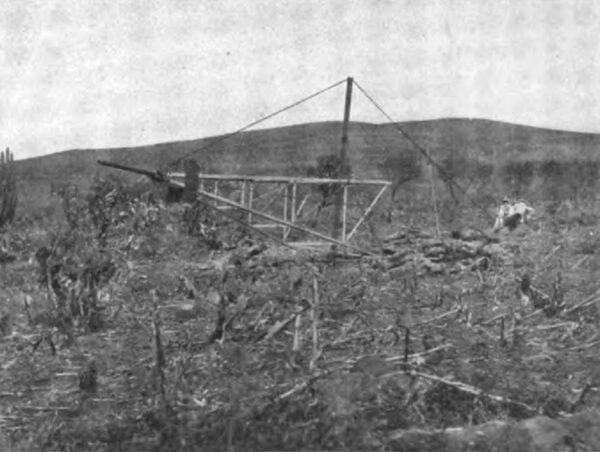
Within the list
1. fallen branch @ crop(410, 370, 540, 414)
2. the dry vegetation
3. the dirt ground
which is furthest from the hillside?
fallen branch @ crop(410, 370, 540, 414)

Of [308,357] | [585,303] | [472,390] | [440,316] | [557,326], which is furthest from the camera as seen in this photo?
[585,303]

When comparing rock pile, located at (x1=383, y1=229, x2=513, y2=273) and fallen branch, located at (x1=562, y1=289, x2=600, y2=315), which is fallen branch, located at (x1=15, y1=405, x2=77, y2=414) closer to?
fallen branch, located at (x1=562, y1=289, x2=600, y2=315)

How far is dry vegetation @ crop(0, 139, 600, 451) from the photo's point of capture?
405 centimetres

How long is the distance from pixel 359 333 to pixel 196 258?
5026 millimetres

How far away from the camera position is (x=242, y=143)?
120 ft

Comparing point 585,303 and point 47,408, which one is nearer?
point 47,408

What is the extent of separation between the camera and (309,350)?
5.44 meters

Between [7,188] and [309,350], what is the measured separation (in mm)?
10933

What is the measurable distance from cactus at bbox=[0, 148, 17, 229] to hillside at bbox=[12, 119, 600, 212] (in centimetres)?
1311

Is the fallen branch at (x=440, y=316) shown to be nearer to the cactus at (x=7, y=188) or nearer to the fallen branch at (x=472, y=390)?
the fallen branch at (x=472, y=390)

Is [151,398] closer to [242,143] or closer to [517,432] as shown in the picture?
[517,432]

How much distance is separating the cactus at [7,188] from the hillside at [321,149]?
13.1 m

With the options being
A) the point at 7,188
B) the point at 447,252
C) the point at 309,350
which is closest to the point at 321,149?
the point at 7,188

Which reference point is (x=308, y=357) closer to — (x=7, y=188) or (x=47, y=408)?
(x=47, y=408)
